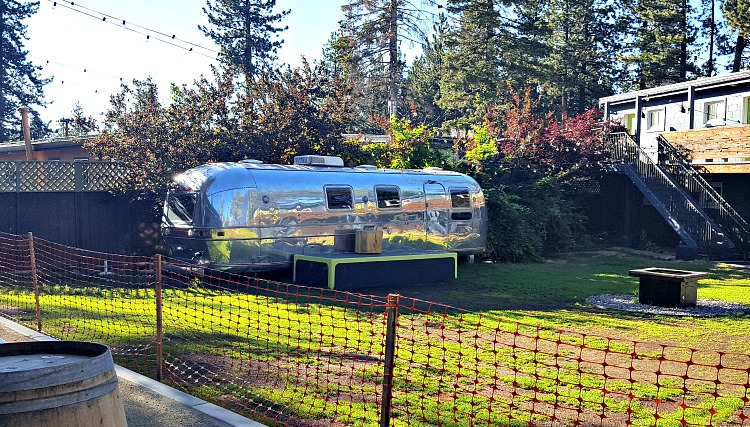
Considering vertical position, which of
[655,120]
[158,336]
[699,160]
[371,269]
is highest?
[655,120]

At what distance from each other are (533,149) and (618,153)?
13.0 feet

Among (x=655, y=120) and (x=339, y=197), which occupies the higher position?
(x=655, y=120)

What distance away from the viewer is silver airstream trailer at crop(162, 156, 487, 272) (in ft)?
44.9

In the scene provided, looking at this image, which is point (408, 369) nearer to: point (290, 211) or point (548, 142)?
point (290, 211)

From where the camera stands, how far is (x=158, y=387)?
6.69m

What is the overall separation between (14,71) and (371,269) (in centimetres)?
3590

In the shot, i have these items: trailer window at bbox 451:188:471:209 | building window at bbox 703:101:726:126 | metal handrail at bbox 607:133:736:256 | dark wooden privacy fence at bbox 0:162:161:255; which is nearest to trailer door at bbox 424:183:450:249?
trailer window at bbox 451:188:471:209

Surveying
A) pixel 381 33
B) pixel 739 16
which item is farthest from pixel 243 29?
pixel 739 16

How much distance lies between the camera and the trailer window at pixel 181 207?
14.1 m

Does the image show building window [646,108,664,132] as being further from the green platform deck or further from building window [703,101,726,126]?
the green platform deck

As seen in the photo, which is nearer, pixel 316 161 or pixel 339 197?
pixel 339 197

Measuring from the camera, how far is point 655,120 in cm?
2827

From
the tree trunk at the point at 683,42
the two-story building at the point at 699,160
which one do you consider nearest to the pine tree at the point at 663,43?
the tree trunk at the point at 683,42

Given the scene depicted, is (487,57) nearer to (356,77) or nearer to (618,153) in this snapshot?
(356,77)
